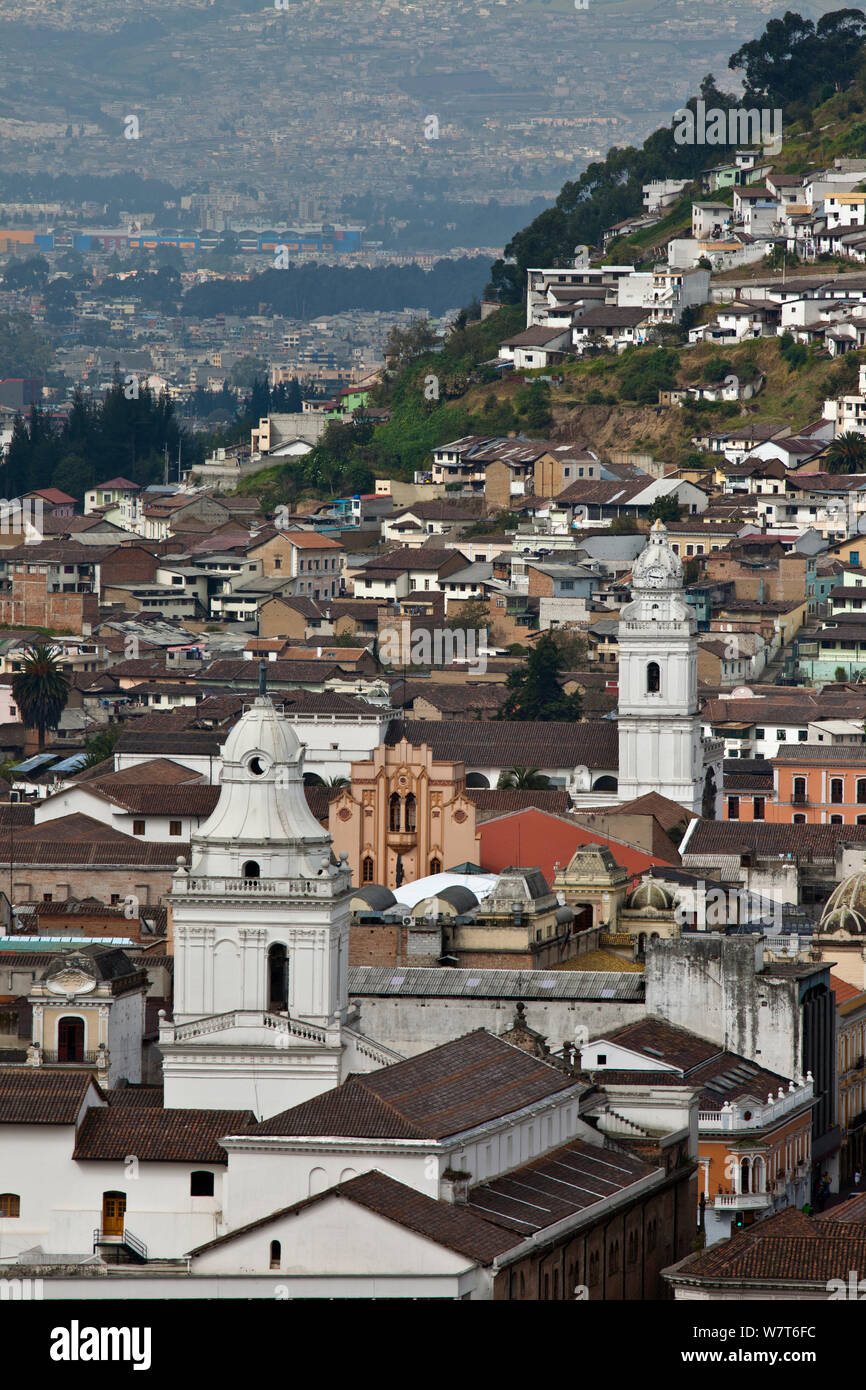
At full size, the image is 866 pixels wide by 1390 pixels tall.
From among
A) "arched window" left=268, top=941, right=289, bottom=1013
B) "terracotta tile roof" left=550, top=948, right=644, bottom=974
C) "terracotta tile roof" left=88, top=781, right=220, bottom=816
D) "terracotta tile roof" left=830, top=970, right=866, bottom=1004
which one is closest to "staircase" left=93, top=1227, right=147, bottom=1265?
"arched window" left=268, top=941, right=289, bottom=1013

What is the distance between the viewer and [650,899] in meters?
67.7

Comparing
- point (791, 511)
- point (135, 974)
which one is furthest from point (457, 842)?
point (791, 511)

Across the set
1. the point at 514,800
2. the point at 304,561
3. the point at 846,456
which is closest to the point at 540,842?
the point at 514,800

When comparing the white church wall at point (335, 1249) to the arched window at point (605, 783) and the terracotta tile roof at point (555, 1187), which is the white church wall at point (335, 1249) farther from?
the arched window at point (605, 783)

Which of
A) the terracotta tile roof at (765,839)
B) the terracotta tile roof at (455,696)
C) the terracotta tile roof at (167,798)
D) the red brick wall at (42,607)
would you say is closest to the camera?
the terracotta tile roof at (765,839)

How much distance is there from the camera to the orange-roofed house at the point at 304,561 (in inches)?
5689

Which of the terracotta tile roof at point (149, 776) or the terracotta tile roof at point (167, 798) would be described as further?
the terracotta tile roof at point (149, 776)

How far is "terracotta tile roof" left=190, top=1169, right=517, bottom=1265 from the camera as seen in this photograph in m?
42.3

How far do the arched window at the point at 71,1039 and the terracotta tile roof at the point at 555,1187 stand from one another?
350 inches

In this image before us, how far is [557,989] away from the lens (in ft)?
195

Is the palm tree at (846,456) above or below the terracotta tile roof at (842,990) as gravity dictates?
above

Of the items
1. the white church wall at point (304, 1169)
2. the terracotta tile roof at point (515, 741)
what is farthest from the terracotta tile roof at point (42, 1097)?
the terracotta tile roof at point (515, 741)

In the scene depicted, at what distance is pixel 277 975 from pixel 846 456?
Result: 88891 mm

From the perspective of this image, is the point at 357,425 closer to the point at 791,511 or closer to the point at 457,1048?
the point at 791,511
